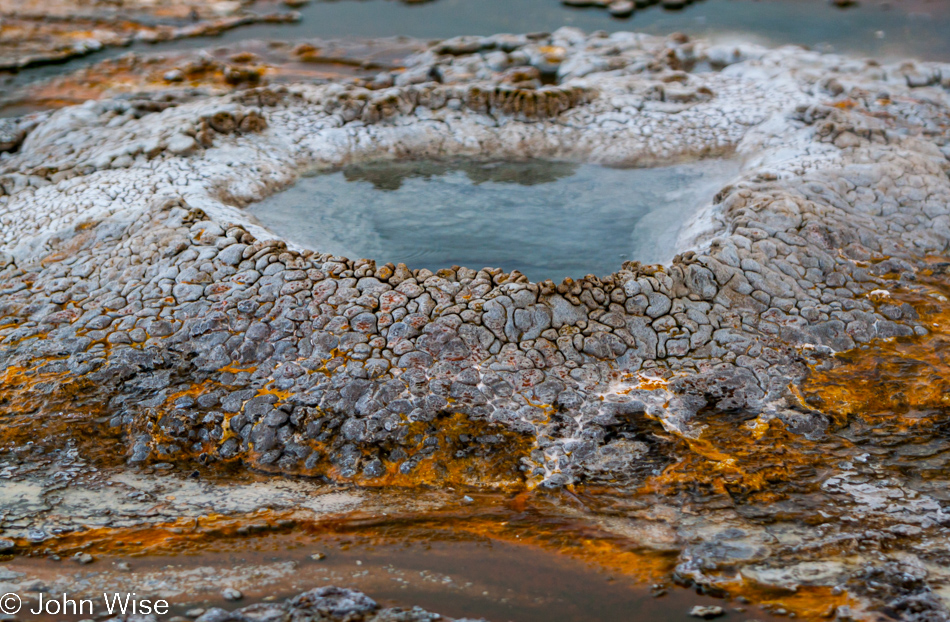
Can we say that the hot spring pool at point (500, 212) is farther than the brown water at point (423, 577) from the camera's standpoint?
Yes

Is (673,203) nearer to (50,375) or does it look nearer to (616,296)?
(616,296)

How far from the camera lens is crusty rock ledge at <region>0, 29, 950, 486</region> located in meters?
2.51

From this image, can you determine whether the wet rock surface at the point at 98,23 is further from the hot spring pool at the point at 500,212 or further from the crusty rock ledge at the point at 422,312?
the hot spring pool at the point at 500,212

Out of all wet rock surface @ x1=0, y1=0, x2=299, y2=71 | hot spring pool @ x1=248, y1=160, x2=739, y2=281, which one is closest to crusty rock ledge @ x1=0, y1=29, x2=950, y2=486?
hot spring pool @ x1=248, y1=160, x2=739, y2=281

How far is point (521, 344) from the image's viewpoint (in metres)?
2.69

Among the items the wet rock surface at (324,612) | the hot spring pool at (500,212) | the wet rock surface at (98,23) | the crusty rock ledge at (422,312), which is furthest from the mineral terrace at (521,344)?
the wet rock surface at (98,23)

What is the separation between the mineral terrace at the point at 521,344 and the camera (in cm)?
226

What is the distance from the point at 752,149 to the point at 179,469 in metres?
3.33

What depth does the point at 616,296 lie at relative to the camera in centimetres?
280

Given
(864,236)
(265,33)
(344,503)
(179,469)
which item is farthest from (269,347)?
(265,33)

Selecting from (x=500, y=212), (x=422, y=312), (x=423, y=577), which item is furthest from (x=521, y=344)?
(x=500, y=212)

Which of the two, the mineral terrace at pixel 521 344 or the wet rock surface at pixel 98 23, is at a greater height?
the wet rock surface at pixel 98 23

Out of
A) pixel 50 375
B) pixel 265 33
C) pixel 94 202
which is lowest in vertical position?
pixel 50 375

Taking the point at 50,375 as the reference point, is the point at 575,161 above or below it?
above
